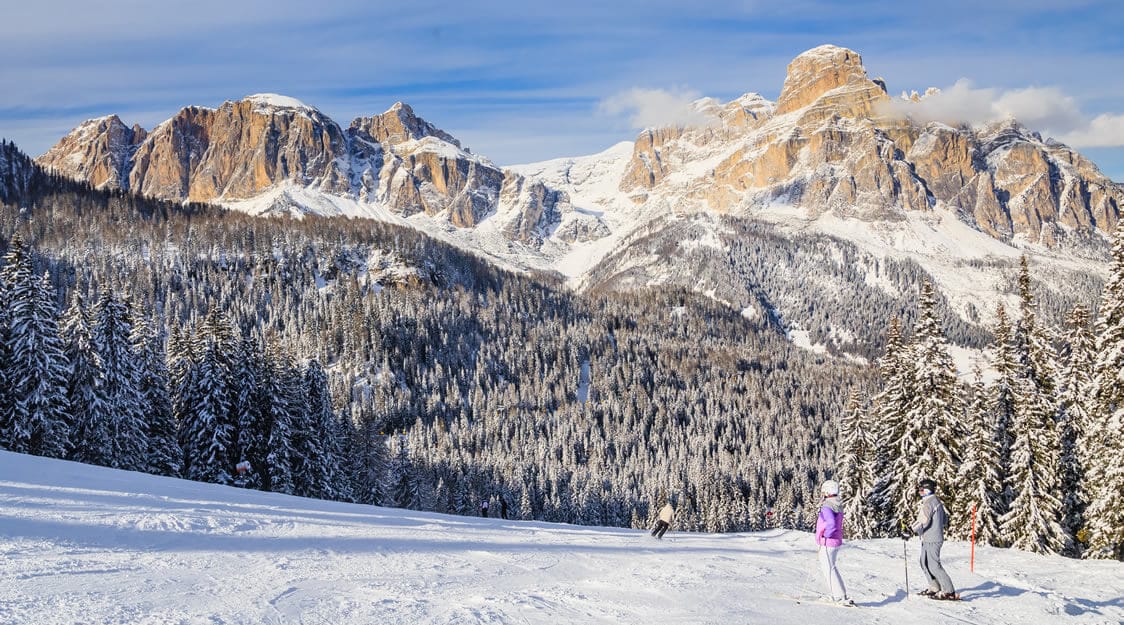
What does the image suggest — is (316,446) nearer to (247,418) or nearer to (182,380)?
(247,418)

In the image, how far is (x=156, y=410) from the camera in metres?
35.8

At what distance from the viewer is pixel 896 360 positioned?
35188mm

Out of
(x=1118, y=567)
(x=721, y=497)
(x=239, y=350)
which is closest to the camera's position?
(x=1118, y=567)

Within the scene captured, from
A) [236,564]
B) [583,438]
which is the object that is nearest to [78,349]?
[236,564]

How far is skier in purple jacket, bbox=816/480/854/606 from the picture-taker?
1173 centimetres

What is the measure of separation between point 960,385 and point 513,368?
453ft

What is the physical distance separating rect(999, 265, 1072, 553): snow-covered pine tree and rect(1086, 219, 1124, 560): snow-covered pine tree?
440 cm

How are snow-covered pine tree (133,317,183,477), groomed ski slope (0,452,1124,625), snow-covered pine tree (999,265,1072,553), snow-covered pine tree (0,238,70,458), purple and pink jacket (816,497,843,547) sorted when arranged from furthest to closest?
snow-covered pine tree (133,317,183,477), snow-covered pine tree (0,238,70,458), snow-covered pine tree (999,265,1072,553), purple and pink jacket (816,497,843,547), groomed ski slope (0,452,1124,625)

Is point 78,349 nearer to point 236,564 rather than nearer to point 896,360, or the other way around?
point 236,564

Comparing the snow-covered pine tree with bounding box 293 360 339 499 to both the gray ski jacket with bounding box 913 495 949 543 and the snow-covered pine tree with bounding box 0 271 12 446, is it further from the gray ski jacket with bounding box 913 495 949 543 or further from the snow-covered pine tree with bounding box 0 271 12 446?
the gray ski jacket with bounding box 913 495 949 543

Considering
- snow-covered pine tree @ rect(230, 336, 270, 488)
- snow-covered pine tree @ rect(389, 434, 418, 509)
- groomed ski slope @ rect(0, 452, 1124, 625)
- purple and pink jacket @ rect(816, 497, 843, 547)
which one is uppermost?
snow-covered pine tree @ rect(230, 336, 270, 488)

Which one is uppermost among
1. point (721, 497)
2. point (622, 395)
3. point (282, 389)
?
→ point (622, 395)

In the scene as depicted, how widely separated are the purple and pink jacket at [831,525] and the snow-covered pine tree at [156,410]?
1239 inches

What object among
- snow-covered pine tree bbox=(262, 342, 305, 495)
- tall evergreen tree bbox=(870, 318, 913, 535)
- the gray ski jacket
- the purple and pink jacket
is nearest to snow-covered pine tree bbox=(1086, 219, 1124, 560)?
tall evergreen tree bbox=(870, 318, 913, 535)
